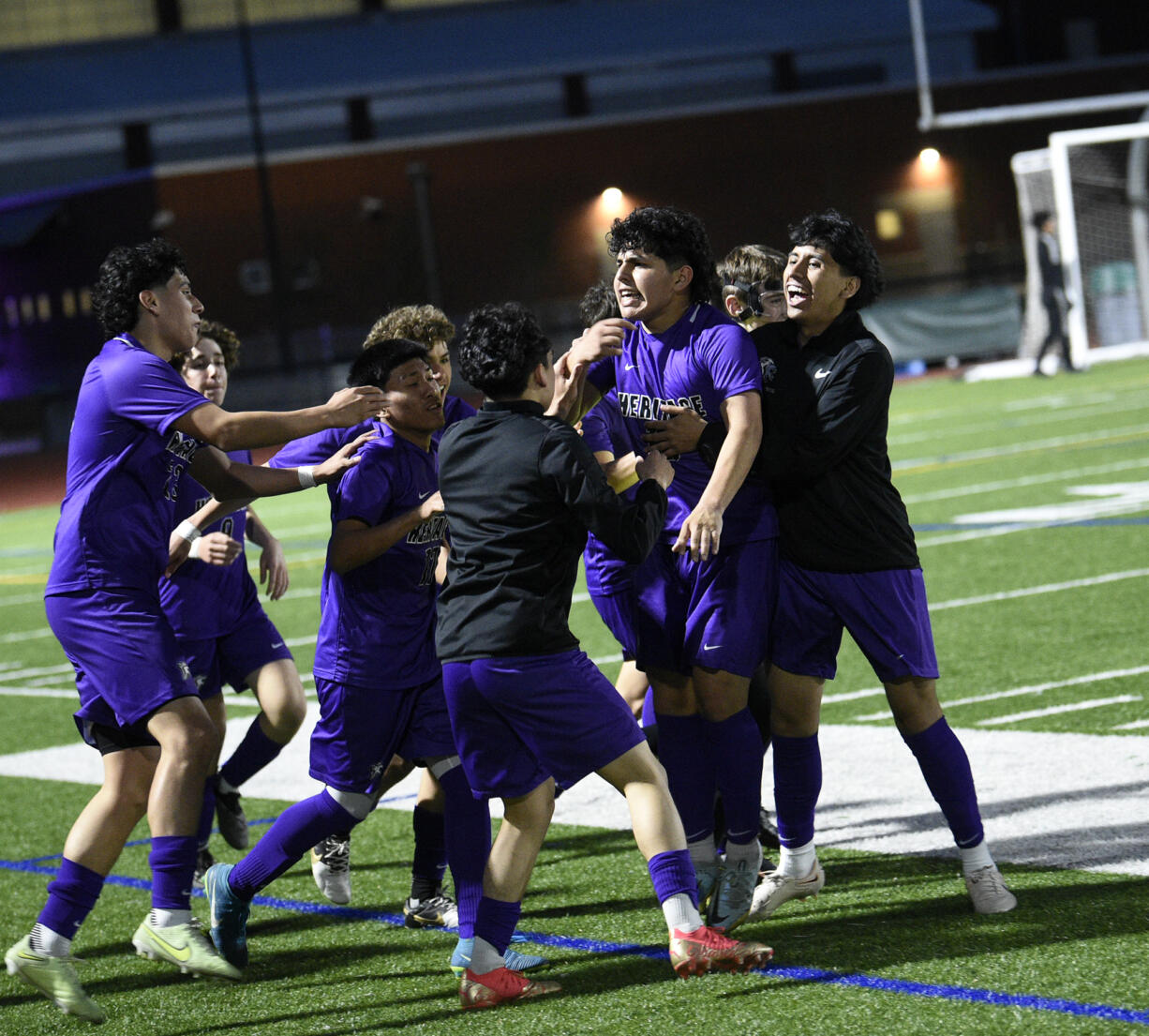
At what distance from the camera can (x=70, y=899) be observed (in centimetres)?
492

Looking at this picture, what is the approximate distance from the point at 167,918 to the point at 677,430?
1.99 meters

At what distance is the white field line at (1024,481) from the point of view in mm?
15984

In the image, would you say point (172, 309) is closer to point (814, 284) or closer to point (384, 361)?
point (384, 361)

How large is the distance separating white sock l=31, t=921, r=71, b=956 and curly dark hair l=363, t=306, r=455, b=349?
1922 mm

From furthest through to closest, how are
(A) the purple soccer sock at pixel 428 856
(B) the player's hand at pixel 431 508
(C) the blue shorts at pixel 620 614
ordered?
1. (A) the purple soccer sock at pixel 428 856
2. (C) the blue shorts at pixel 620 614
3. (B) the player's hand at pixel 431 508

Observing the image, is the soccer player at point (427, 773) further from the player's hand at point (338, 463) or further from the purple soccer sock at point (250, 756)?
the purple soccer sock at point (250, 756)

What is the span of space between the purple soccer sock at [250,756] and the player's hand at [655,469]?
7.69ft

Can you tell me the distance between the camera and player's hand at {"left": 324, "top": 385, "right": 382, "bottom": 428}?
4805mm

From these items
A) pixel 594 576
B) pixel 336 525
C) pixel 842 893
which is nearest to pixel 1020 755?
pixel 842 893

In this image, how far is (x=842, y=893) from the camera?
5.36 meters

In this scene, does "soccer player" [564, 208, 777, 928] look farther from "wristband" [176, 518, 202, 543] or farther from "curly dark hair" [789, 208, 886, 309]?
"wristband" [176, 518, 202, 543]

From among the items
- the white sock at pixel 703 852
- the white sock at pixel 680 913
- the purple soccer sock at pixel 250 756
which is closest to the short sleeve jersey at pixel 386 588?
the white sock at pixel 703 852

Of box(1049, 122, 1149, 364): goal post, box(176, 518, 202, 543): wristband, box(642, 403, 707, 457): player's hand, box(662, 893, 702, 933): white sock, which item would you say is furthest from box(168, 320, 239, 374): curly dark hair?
box(1049, 122, 1149, 364): goal post

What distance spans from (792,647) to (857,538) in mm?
370
